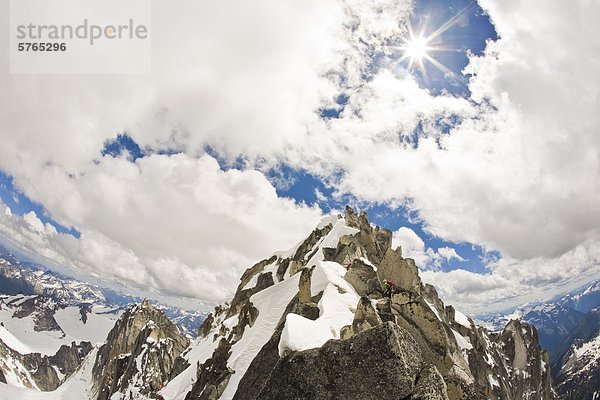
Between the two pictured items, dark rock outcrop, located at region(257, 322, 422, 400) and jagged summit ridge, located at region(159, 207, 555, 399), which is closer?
dark rock outcrop, located at region(257, 322, 422, 400)

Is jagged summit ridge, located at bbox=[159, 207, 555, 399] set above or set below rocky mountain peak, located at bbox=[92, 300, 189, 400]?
above

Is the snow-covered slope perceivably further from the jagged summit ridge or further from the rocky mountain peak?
the rocky mountain peak

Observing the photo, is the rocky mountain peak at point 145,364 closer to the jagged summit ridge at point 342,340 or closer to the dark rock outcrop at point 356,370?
the jagged summit ridge at point 342,340

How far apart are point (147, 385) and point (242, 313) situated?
96.1 m

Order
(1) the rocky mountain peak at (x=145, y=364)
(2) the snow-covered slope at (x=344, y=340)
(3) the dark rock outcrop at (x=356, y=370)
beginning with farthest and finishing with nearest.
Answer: (1) the rocky mountain peak at (x=145, y=364), (2) the snow-covered slope at (x=344, y=340), (3) the dark rock outcrop at (x=356, y=370)

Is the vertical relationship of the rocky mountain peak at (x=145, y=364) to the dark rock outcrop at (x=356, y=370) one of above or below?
below

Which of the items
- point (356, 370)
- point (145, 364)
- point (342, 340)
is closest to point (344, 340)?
point (342, 340)

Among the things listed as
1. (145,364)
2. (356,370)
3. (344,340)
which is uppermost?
(344,340)

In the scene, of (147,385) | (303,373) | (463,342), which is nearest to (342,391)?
(303,373)

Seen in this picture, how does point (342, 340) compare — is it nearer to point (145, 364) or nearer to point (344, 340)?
point (344, 340)

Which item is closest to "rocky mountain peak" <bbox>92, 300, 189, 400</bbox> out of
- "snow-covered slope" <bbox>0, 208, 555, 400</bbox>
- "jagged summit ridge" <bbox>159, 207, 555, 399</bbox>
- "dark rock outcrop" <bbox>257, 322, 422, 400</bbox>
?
"snow-covered slope" <bbox>0, 208, 555, 400</bbox>

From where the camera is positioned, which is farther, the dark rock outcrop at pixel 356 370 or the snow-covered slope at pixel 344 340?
the snow-covered slope at pixel 344 340

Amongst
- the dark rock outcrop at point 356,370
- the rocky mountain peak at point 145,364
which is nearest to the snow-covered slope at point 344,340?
the dark rock outcrop at point 356,370

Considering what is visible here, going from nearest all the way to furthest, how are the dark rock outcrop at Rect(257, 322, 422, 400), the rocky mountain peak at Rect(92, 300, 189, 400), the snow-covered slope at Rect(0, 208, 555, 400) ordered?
the dark rock outcrop at Rect(257, 322, 422, 400) < the snow-covered slope at Rect(0, 208, 555, 400) < the rocky mountain peak at Rect(92, 300, 189, 400)
